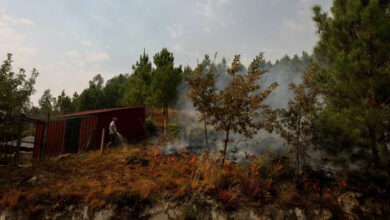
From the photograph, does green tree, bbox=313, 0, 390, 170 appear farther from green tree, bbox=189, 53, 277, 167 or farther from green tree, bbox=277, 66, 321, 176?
green tree, bbox=189, 53, 277, 167

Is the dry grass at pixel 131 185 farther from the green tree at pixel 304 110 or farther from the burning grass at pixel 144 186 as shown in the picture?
the green tree at pixel 304 110

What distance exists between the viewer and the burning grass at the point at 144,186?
6137 mm

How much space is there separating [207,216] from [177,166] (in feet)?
9.40

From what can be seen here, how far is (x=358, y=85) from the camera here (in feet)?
A: 19.9

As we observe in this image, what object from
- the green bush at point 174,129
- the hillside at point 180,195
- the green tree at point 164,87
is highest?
the green tree at point 164,87

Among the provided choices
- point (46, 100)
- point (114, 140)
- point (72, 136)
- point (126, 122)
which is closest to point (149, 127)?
point (126, 122)

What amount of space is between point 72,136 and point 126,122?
412 centimetres

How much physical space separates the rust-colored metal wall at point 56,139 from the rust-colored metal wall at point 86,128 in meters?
1.24

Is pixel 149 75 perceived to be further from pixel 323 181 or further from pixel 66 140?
pixel 323 181

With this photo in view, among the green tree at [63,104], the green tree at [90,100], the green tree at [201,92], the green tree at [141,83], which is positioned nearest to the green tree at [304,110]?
the green tree at [201,92]

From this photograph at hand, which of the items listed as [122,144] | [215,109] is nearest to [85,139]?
[122,144]

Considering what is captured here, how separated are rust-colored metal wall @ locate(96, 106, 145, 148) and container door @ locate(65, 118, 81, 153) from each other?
133 centimetres

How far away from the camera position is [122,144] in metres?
14.1

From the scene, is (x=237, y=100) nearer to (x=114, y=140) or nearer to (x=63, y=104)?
(x=114, y=140)
